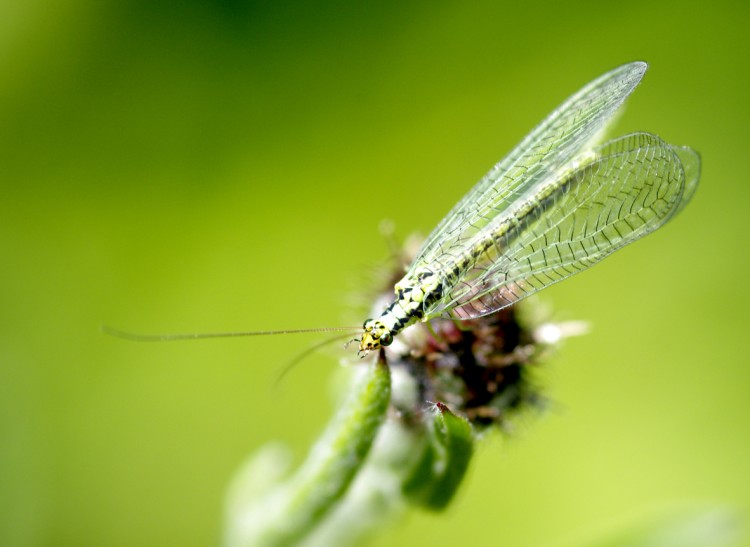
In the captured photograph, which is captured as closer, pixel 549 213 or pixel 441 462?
pixel 441 462

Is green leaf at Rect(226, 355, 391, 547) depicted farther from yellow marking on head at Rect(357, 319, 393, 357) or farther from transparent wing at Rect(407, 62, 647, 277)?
transparent wing at Rect(407, 62, 647, 277)

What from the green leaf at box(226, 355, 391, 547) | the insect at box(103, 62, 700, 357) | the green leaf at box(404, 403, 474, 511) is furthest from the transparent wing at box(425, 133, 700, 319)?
the green leaf at box(226, 355, 391, 547)

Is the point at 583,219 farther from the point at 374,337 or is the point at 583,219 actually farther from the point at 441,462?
the point at 441,462

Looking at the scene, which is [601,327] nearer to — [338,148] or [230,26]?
[338,148]

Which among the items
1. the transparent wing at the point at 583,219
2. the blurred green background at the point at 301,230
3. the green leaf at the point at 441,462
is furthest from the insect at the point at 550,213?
the blurred green background at the point at 301,230

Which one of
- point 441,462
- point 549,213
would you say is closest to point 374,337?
point 441,462

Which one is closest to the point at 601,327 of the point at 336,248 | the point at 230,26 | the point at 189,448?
the point at 336,248

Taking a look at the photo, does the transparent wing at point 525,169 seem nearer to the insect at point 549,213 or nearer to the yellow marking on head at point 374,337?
the insect at point 549,213
